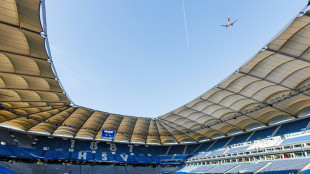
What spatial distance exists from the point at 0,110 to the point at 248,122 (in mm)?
49017

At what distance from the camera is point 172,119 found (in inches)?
1747

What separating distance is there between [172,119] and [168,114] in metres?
2.78

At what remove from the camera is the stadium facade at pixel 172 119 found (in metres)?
19.8

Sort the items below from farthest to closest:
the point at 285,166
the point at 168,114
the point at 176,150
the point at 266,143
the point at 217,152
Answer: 1. the point at 176,150
2. the point at 217,152
3. the point at 168,114
4. the point at 266,143
5. the point at 285,166

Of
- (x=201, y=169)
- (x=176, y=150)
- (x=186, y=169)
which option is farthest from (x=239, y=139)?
(x=176, y=150)

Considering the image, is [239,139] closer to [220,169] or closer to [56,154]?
[220,169]

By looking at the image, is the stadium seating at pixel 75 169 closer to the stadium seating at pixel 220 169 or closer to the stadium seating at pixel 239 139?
the stadium seating at pixel 220 169

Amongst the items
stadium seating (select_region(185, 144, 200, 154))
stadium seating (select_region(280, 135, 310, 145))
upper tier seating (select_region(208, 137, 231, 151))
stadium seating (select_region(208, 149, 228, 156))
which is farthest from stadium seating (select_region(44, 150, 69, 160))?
stadium seating (select_region(280, 135, 310, 145))

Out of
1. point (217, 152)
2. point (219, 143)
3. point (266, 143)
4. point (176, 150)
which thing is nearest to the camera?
point (266, 143)

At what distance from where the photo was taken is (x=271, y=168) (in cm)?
3216

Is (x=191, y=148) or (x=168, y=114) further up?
(x=168, y=114)

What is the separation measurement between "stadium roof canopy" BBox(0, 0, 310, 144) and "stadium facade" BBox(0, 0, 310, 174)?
11 cm

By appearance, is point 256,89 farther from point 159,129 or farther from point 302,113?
point 159,129

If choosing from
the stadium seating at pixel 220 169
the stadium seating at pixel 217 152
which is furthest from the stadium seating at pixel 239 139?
the stadium seating at pixel 220 169
